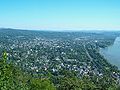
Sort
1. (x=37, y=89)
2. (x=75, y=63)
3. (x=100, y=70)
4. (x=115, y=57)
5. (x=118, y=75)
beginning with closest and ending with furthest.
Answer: (x=37, y=89)
(x=118, y=75)
(x=100, y=70)
(x=75, y=63)
(x=115, y=57)

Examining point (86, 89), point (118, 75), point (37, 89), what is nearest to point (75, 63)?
point (118, 75)

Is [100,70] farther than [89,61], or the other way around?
[89,61]

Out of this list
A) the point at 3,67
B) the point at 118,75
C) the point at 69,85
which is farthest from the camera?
the point at 118,75

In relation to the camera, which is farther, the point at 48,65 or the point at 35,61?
the point at 35,61

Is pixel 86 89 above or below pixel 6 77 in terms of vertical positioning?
below

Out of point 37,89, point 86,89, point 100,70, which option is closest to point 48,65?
point 100,70

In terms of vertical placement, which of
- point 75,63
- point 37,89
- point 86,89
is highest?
point 37,89

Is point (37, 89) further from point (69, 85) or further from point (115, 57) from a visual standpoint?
point (115, 57)

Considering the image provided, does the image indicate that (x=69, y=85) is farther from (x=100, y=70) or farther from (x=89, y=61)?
(x=89, y=61)

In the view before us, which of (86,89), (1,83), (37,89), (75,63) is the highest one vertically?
(1,83)
